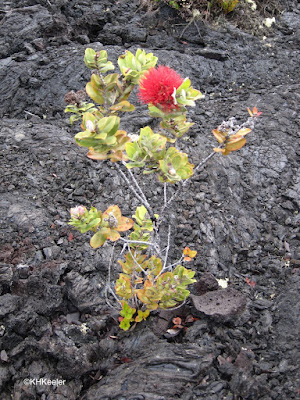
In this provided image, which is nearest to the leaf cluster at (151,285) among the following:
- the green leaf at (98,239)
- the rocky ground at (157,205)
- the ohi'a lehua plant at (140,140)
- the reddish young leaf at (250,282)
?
the ohi'a lehua plant at (140,140)

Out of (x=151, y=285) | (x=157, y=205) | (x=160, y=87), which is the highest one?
(x=160, y=87)

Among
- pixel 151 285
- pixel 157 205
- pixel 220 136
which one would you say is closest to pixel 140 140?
pixel 220 136

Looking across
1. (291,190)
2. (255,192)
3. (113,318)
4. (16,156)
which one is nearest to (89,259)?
(113,318)

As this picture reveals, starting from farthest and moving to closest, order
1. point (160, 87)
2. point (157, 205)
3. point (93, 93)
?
point (157, 205) < point (93, 93) < point (160, 87)

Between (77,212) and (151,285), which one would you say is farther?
(151,285)

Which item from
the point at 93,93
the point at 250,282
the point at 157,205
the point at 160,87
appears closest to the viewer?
the point at 160,87

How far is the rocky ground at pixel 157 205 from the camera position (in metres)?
1.96

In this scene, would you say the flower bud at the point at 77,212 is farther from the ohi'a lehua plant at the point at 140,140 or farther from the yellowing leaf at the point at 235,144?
the yellowing leaf at the point at 235,144

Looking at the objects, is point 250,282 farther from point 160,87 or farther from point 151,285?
point 160,87

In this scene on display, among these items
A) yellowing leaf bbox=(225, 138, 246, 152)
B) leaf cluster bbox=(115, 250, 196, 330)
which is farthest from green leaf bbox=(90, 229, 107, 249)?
yellowing leaf bbox=(225, 138, 246, 152)

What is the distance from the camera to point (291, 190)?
3207 mm

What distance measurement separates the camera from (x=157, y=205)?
2936mm

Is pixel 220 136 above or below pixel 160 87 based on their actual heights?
below

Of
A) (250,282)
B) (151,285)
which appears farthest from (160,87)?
(250,282)
